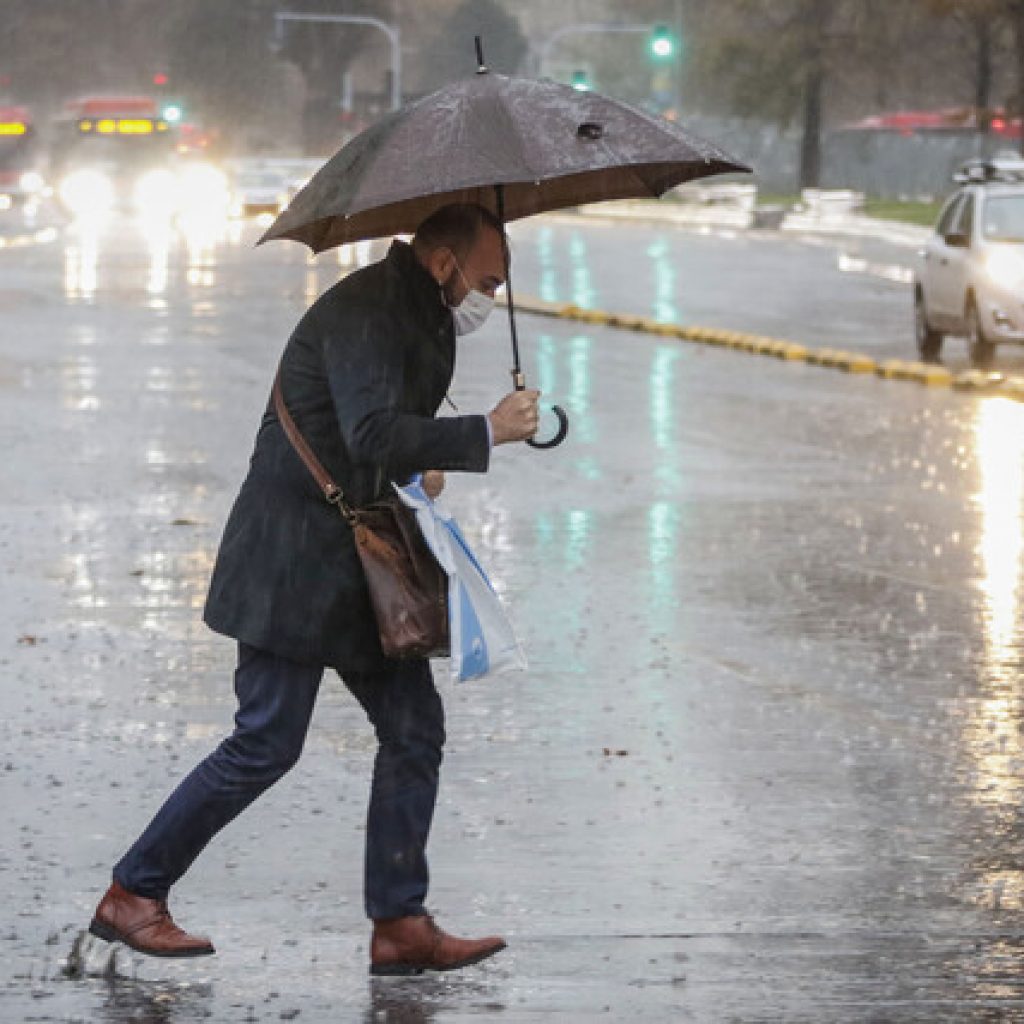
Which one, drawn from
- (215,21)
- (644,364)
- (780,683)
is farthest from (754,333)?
Result: (215,21)

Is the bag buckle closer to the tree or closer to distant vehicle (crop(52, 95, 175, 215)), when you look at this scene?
the tree

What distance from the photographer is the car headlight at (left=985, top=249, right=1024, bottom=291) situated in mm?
23469

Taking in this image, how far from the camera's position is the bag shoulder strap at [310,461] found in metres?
6.10

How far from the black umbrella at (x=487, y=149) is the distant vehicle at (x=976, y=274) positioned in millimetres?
17117

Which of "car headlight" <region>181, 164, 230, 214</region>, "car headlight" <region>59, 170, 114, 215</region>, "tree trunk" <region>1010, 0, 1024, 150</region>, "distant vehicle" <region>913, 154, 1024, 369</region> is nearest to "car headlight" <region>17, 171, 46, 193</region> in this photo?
"car headlight" <region>59, 170, 114, 215</region>

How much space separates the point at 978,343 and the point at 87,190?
237 ft

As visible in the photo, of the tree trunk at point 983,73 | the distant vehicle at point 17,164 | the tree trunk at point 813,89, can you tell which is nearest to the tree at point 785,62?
the tree trunk at point 813,89

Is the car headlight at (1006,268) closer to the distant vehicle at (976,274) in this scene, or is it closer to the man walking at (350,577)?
the distant vehicle at (976,274)

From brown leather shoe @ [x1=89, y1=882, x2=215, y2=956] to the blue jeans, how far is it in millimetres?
24

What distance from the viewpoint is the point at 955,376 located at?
875 inches

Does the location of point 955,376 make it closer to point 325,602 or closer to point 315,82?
point 325,602

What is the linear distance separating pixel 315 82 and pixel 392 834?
147005 millimetres

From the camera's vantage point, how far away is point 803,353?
24469 millimetres

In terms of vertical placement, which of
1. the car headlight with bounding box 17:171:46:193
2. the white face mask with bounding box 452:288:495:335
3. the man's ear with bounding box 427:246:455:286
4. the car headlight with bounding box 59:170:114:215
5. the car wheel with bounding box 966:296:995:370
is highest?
the man's ear with bounding box 427:246:455:286
